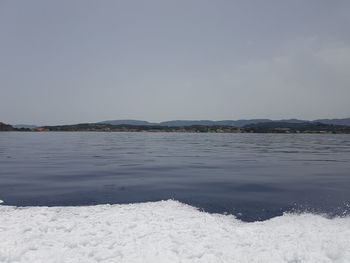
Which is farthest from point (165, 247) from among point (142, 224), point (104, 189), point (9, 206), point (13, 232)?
point (104, 189)

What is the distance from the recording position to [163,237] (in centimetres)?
713

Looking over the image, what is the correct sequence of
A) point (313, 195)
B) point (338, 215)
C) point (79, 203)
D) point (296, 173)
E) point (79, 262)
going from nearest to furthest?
1. point (79, 262)
2. point (338, 215)
3. point (79, 203)
4. point (313, 195)
5. point (296, 173)

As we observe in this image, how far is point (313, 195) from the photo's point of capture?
12.9 m

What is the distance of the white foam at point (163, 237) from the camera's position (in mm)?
6211

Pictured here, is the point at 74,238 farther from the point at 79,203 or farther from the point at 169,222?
the point at 79,203

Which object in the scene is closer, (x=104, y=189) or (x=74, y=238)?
(x=74, y=238)

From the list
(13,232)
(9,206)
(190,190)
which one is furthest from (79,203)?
(190,190)

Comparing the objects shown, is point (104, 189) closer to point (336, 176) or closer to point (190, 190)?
point (190, 190)

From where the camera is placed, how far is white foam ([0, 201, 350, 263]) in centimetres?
621

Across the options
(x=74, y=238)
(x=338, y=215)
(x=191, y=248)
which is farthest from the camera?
(x=338, y=215)

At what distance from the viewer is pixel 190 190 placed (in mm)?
13633

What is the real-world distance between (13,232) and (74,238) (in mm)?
1574

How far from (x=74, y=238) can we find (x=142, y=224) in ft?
5.62

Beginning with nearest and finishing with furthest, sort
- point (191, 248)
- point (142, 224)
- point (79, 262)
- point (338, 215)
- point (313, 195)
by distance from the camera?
point (79, 262), point (191, 248), point (142, 224), point (338, 215), point (313, 195)
